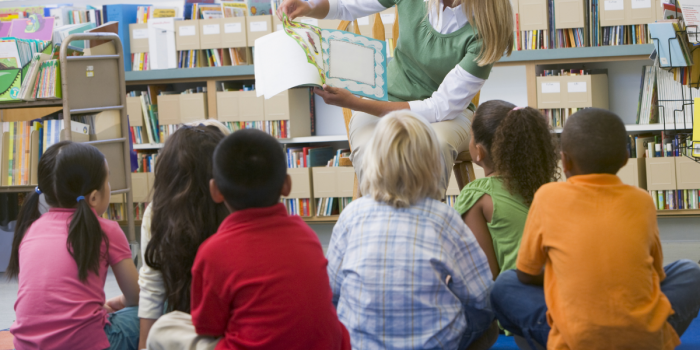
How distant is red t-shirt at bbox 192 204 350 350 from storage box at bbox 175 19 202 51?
277cm

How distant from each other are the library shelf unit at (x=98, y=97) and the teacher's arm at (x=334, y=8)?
4.00ft

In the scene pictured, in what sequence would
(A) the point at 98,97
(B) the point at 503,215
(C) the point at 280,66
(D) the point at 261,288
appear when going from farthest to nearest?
(A) the point at 98,97 → (C) the point at 280,66 → (B) the point at 503,215 → (D) the point at 261,288

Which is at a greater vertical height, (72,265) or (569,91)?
(569,91)

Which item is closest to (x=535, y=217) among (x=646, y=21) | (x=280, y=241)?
(x=280, y=241)

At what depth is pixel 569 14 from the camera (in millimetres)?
3160

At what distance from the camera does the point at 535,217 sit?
3.82 ft

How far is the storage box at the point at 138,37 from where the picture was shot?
12.1 ft

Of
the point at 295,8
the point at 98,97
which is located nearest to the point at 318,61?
the point at 295,8

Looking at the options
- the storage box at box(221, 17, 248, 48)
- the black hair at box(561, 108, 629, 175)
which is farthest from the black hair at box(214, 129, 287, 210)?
the storage box at box(221, 17, 248, 48)

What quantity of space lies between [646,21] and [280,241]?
8.84 feet

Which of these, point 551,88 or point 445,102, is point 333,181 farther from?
point 445,102

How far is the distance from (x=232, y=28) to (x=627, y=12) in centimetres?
205

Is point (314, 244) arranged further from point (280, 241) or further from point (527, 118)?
point (527, 118)

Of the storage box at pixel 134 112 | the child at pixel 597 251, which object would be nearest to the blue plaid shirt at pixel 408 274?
Answer: the child at pixel 597 251
